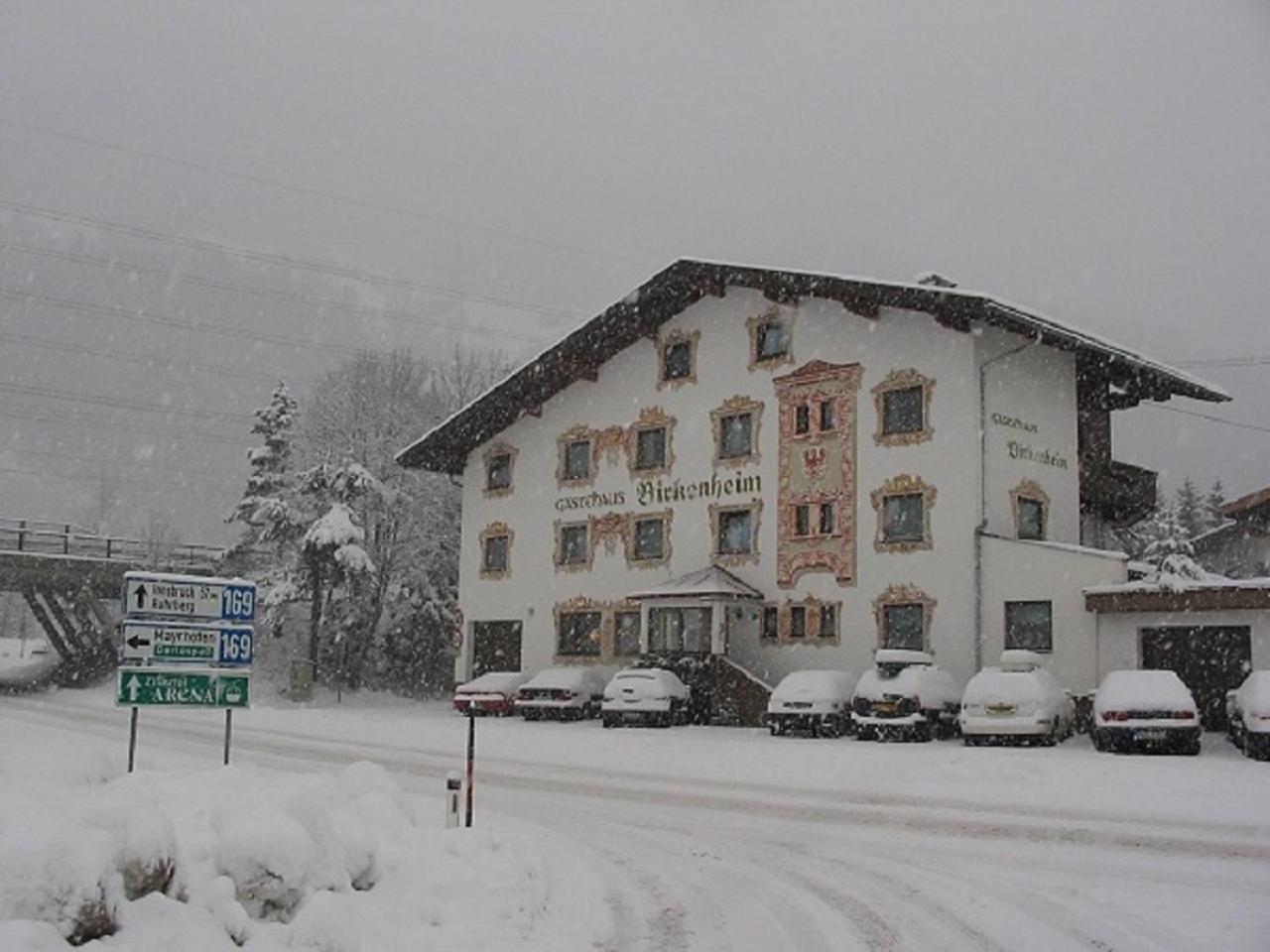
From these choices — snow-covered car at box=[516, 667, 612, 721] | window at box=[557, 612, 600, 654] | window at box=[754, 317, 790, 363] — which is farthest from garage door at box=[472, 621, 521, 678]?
window at box=[754, 317, 790, 363]

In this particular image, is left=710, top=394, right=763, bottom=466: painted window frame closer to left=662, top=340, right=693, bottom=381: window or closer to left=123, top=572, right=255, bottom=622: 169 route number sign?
left=662, top=340, right=693, bottom=381: window

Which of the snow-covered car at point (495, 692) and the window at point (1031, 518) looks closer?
the window at point (1031, 518)

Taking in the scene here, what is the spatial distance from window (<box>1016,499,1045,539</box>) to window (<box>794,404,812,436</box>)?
217 inches

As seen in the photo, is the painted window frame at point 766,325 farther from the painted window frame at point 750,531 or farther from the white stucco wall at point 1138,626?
the white stucco wall at point 1138,626

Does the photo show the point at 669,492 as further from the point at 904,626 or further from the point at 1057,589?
the point at 1057,589

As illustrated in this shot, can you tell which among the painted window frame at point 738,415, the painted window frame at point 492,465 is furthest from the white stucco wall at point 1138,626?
the painted window frame at point 492,465

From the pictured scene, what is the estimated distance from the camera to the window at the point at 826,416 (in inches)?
1304

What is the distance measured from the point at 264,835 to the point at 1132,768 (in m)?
14.7

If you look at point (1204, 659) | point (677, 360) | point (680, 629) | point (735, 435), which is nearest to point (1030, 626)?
point (1204, 659)

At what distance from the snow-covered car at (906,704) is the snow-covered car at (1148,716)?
13.7ft

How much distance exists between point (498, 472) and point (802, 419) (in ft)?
37.4

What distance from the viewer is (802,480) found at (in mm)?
33500

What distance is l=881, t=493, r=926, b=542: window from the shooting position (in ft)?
103

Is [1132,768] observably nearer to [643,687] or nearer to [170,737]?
[643,687]
